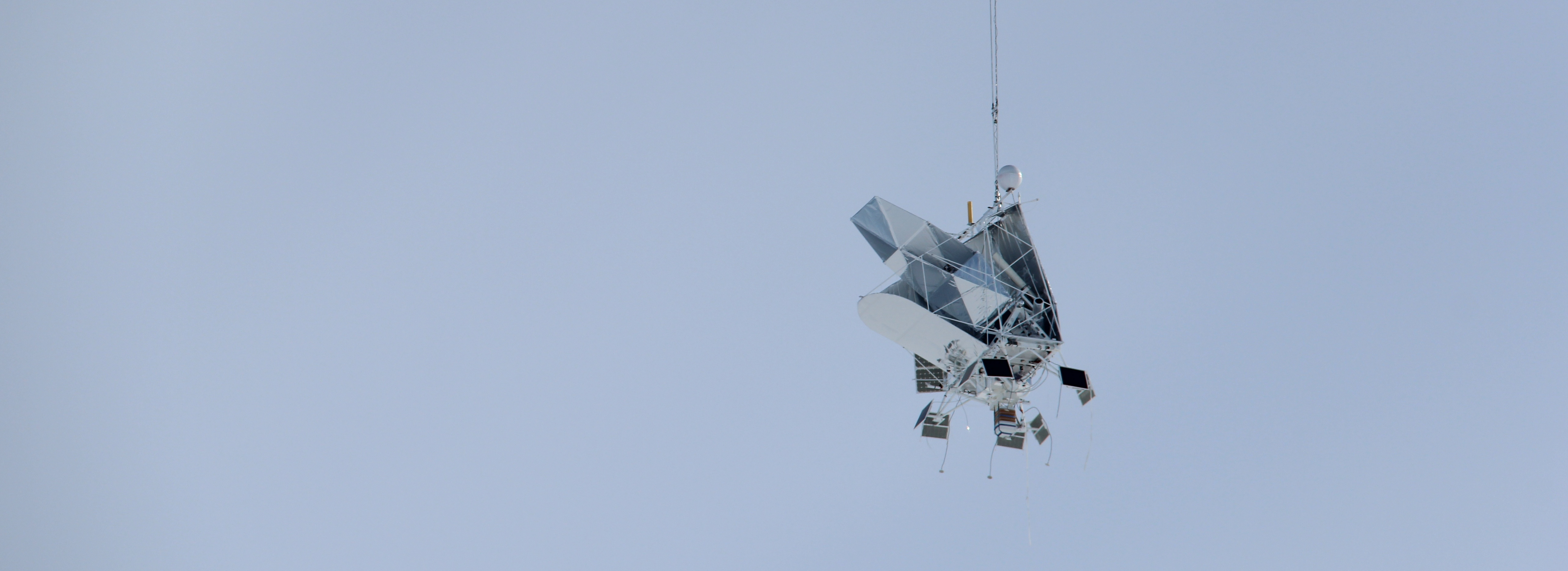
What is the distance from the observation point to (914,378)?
5456 centimetres

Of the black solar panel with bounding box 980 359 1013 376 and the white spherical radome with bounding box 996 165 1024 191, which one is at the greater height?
the white spherical radome with bounding box 996 165 1024 191

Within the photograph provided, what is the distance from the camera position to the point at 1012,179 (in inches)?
2144

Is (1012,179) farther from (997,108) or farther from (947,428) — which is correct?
(947,428)

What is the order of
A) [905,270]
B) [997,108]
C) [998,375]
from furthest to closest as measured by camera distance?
[997,108]
[905,270]
[998,375]

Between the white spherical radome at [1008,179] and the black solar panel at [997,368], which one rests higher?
the white spherical radome at [1008,179]

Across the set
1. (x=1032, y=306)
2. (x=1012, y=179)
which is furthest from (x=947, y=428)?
(x=1012, y=179)

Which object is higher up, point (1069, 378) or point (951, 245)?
point (951, 245)

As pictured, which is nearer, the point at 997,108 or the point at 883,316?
the point at 883,316

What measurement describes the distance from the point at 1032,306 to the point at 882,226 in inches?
256

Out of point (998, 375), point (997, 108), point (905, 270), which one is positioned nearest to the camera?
point (998, 375)

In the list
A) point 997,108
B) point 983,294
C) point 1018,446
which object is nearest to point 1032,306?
point 983,294

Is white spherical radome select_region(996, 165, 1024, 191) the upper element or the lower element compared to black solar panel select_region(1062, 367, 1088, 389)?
upper

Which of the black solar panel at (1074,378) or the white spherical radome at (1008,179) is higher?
the white spherical radome at (1008,179)

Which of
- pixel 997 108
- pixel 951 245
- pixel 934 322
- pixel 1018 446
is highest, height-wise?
pixel 997 108
